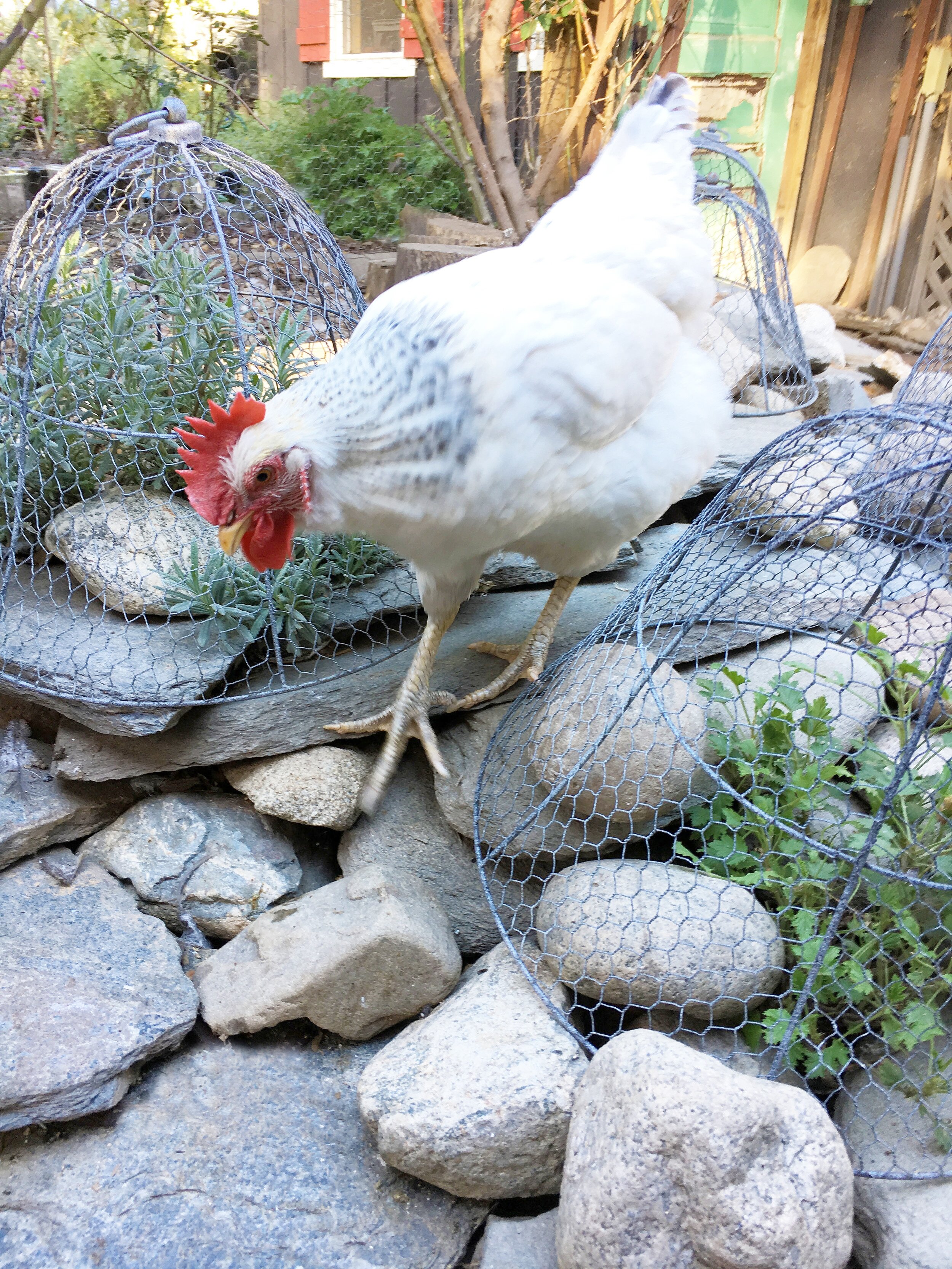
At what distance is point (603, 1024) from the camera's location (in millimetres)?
1751

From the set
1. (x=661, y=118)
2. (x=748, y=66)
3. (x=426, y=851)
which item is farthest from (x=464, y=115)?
(x=426, y=851)

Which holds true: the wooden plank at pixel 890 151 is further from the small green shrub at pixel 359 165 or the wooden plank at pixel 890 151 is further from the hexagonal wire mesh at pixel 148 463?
the hexagonal wire mesh at pixel 148 463

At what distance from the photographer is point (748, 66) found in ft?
15.3

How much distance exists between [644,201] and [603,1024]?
168 cm

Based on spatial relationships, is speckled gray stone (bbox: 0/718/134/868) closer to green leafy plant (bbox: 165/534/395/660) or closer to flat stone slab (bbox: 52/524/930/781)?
flat stone slab (bbox: 52/524/930/781)

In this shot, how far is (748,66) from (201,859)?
15.7 ft

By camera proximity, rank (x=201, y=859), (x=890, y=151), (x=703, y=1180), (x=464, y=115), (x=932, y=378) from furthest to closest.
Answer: (x=890, y=151), (x=464, y=115), (x=932, y=378), (x=201, y=859), (x=703, y=1180)

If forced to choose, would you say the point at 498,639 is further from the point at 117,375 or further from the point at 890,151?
the point at 890,151

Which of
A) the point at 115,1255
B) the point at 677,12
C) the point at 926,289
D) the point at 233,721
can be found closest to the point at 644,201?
the point at 233,721

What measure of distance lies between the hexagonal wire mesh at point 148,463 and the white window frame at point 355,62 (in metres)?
4.46

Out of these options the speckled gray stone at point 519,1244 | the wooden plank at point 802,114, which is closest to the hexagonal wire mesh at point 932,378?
the speckled gray stone at point 519,1244

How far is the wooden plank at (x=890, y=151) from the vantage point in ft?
15.0

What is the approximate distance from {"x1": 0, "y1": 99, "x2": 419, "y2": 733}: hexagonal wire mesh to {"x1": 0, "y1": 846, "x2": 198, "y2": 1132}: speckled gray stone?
0.38 meters

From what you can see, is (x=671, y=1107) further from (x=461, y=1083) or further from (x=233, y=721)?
(x=233, y=721)
